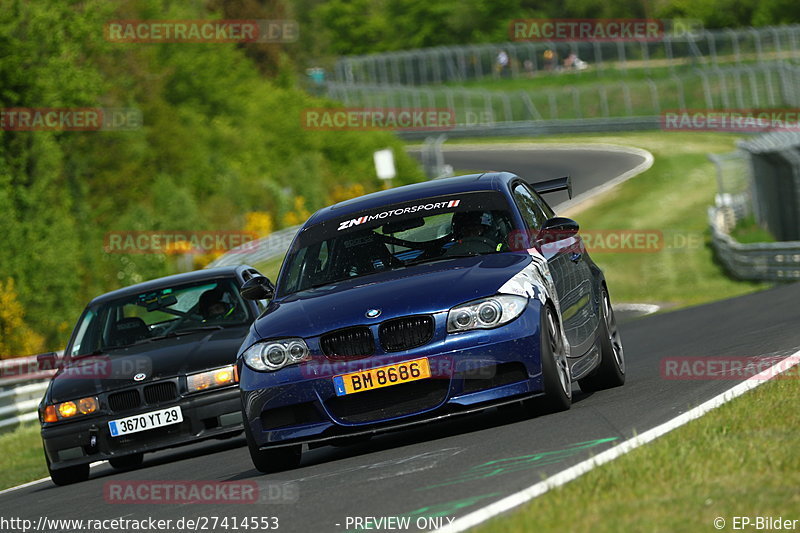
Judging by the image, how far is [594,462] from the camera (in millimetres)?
6230

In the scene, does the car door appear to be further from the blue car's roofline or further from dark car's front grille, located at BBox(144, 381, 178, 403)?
dark car's front grille, located at BBox(144, 381, 178, 403)

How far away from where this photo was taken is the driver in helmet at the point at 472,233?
915cm

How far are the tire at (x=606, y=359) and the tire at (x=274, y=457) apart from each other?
2609 millimetres

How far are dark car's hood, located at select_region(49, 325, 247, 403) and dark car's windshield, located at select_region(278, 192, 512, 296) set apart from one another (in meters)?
2.33

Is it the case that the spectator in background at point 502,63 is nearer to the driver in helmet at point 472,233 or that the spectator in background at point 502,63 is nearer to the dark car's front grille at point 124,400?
the dark car's front grille at point 124,400

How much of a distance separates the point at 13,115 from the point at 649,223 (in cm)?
2562

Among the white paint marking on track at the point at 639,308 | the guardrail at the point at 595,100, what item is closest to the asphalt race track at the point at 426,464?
the white paint marking on track at the point at 639,308

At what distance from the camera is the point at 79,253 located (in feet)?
195

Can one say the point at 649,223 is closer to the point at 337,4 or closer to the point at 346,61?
Result: the point at 346,61

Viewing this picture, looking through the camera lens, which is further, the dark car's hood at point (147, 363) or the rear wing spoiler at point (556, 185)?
the dark car's hood at point (147, 363)

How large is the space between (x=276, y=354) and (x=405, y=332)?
780 mm

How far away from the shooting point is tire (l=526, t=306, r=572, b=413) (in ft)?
27.0

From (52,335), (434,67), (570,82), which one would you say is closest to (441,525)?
(52,335)

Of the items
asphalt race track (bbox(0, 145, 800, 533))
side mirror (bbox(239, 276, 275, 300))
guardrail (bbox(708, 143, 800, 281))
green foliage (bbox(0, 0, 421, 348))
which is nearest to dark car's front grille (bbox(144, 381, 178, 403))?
asphalt race track (bbox(0, 145, 800, 533))
